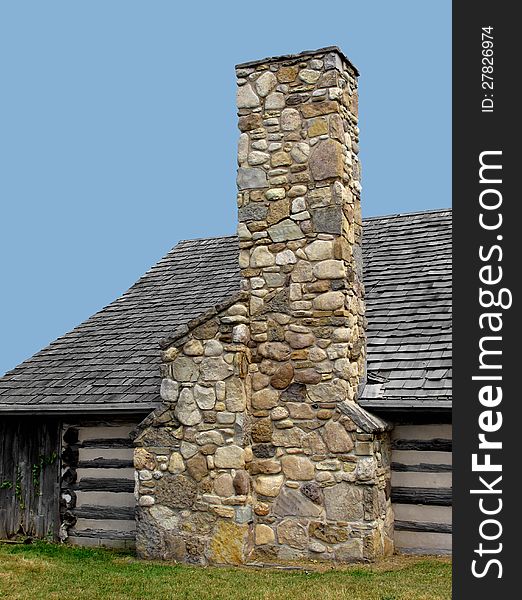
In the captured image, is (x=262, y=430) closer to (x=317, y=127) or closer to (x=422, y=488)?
(x=422, y=488)

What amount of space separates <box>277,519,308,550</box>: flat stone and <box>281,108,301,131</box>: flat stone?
474cm

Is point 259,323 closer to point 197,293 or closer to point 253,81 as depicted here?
point 253,81

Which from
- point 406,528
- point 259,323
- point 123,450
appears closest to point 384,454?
point 406,528

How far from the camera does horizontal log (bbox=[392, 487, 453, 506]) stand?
1034 centimetres

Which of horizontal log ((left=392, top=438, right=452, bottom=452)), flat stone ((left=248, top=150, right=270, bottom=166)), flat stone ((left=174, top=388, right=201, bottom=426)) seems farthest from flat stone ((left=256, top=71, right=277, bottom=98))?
horizontal log ((left=392, top=438, right=452, bottom=452))

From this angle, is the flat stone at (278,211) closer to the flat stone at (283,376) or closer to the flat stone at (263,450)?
the flat stone at (283,376)

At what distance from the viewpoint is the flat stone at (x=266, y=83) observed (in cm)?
1085

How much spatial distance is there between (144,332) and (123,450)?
8.07 ft

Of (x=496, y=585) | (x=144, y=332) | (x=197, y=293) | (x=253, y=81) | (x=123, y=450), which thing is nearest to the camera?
(x=496, y=585)

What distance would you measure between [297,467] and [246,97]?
462 centimetres

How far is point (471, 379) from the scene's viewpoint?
766cm

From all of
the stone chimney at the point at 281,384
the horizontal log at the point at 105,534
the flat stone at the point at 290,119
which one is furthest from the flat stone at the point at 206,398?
the flat stone at the point at 290,119

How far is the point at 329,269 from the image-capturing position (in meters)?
10.4

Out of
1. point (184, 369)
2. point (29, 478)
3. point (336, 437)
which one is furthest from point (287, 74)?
point (29, 478)
